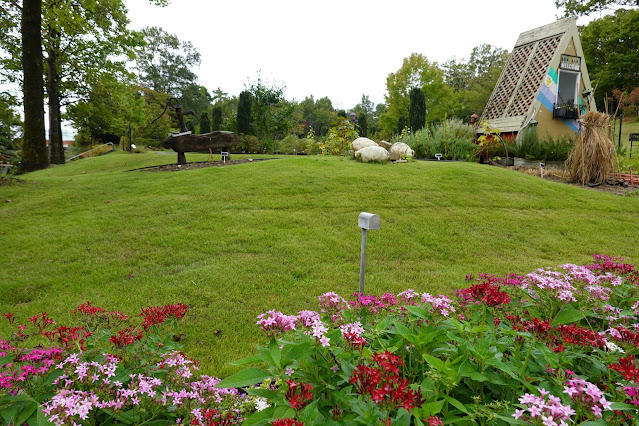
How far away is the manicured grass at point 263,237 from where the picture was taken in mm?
2916

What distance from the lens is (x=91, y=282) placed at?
3.18m

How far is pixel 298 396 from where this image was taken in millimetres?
884

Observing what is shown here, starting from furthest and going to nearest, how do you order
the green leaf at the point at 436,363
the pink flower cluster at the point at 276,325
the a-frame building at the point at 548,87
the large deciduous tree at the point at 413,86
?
1. the large deciduous tree at the point at 413,86
2. the a-frame building at the point at 548,87
3. the pink flower cluster at the point at 276,325
4. the green leaf at the point at 436,363

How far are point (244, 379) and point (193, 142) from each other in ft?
30.0

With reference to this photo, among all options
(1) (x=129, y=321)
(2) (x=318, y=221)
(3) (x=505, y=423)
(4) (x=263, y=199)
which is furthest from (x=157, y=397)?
(4) (x=263, y=199)

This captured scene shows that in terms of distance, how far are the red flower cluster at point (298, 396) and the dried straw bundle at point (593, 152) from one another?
376 inches

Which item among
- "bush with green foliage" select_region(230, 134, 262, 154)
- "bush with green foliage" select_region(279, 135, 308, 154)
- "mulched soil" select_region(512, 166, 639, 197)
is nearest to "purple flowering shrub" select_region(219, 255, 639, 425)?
"mulched soil" select_region(512, 166, 639, 197)

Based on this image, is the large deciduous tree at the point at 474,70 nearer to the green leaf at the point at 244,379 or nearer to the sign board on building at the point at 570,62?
the sign board on building at the point at 570,62

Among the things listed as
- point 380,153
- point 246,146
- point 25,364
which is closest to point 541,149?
point 380,153

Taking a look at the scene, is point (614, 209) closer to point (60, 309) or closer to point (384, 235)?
point (384, 235)

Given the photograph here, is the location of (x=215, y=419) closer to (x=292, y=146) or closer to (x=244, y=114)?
(x=292, y=146)

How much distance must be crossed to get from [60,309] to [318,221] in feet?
9.90

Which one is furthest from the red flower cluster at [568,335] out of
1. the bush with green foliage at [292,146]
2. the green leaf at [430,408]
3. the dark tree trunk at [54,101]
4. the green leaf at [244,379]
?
the bush with green foliage at [292,146]

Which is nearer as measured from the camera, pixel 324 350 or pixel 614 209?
pixel 324 350
